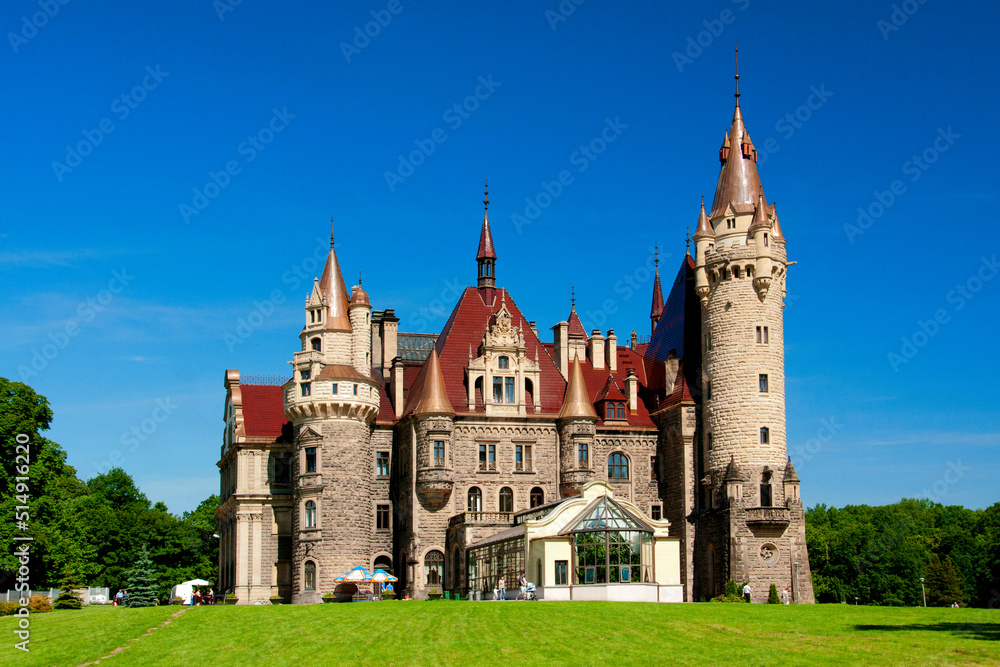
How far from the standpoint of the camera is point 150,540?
293ft

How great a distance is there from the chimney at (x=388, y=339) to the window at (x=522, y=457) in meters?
9.87

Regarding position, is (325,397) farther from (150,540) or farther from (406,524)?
(150,540)

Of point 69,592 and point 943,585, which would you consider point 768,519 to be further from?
point 943,585

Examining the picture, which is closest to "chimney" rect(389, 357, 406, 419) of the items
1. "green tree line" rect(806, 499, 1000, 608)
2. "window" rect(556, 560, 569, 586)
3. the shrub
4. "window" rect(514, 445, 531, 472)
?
"window" rect(514, 445, 531, 472)

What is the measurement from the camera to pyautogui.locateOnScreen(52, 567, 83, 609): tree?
172 ft

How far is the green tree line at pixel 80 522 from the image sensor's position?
55.9m

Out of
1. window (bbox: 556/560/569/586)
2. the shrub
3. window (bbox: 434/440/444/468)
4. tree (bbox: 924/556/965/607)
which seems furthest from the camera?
tree (bbox: 924/556/965/607)

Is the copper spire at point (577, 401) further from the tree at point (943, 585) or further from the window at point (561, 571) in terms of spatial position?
the tree at point (943, 585)

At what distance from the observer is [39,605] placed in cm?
4872

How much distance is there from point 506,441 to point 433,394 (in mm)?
4882

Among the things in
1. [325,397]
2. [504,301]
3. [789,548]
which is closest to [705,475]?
[789,548]

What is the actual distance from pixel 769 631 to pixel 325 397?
32580 millimetres

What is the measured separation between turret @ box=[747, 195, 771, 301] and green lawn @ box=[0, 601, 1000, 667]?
72.0 feet

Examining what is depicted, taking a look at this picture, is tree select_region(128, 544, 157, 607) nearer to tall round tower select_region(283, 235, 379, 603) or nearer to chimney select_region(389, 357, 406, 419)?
tall round tower select_region(283, 235, 379, 603)
